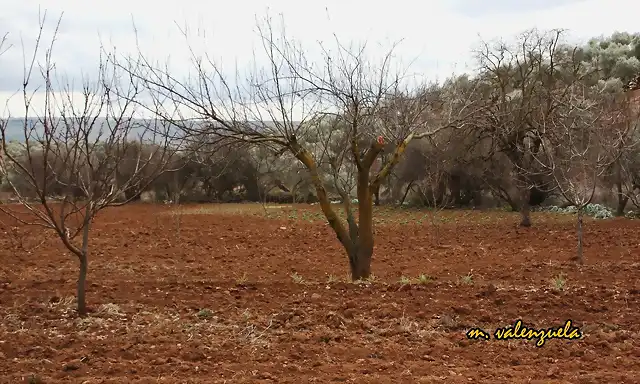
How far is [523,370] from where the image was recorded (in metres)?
3.82

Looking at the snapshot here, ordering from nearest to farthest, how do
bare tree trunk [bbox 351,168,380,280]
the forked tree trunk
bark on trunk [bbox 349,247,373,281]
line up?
1. the forked tree trunk
2. bare tree trunk [bbox 351,168,380,280]
3. bark on trunk [bbox 349,247,373,281]

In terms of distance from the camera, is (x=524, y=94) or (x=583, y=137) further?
(x=524, y=94)

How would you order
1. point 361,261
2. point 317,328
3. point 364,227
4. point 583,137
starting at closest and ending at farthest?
point 317,328 → point 364,227 → point 361,261 → point 583,137

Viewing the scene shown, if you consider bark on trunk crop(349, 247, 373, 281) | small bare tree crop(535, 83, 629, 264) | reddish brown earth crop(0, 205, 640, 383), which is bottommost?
reddish brown earth crop(0, 205, 640, 383)

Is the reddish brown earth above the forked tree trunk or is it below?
below

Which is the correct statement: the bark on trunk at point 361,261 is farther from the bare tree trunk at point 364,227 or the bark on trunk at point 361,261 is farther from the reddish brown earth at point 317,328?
the reddish brown earth at point 317,328

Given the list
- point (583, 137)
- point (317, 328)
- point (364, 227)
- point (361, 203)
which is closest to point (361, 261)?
point (364, 227)

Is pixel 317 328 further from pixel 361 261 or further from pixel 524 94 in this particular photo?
pixel 524 94

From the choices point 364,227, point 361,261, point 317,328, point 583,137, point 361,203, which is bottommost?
point 317,328

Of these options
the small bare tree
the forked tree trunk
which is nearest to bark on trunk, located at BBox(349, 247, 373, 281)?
the forked tree trunk

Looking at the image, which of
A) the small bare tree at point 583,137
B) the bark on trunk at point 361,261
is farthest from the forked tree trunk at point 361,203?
the small bare tree at point 583,137

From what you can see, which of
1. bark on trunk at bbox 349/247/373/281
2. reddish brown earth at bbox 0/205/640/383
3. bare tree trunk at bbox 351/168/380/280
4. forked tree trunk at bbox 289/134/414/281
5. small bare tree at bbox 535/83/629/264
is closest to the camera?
reddish brown earth at bbox 0/205/640/383

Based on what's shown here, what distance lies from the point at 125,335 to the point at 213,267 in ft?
18.4

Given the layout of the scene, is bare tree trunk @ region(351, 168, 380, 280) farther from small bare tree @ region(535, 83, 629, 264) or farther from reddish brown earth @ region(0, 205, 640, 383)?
small bare tree @ region(535, 83, 629, 264)
